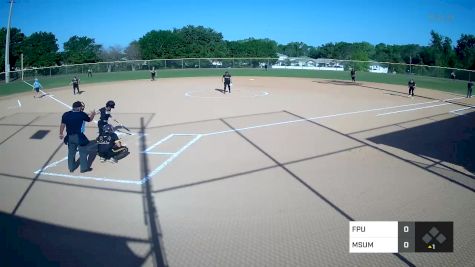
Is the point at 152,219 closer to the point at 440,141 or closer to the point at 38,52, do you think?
the point at 440,141

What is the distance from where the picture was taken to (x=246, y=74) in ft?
142

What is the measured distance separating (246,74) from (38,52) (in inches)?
2522

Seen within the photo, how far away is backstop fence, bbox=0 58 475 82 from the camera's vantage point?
34.5m

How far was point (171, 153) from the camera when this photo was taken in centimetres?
1090

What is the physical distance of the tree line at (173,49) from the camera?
8012 cm

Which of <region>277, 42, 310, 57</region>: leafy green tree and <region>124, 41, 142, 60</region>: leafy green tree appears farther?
<region>277, 42, 310, 57</region>: leafy green tree

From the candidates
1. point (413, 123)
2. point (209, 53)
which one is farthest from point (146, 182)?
point (209, 53)

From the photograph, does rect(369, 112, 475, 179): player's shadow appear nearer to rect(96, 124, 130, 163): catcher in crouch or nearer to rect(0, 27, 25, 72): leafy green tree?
rect(96, 124, 130, 163): catcher in crouch

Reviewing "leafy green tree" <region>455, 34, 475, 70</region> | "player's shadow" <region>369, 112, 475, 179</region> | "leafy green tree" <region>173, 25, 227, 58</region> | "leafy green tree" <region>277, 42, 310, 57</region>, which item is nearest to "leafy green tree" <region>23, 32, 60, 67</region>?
"leafy green tree" <region>173, 25, 227, 58</region>

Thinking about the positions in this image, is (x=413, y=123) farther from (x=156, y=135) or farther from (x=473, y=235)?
(x=156, y=135)

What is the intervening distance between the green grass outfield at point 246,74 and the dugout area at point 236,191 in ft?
51.6

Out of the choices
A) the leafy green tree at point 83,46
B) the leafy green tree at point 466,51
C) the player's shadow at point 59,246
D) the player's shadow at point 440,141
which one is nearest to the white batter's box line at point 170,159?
the player's shadow at point 59,246

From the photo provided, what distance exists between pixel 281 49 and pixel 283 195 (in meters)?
194

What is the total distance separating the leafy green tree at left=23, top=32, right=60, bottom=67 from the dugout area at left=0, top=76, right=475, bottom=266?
252 ft
